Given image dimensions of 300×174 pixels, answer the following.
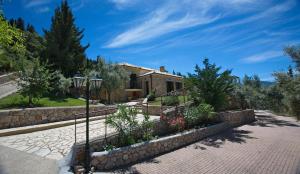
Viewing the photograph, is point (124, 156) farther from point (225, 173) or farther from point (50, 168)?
point (225, 173)

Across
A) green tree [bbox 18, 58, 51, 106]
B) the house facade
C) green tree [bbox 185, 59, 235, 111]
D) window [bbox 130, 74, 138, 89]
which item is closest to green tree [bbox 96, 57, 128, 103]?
the house facade

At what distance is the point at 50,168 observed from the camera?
5.13 meters

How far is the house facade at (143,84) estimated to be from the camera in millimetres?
25234

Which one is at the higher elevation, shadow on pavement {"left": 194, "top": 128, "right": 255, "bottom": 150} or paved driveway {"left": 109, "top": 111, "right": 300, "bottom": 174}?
shadow on pavement {"left": 194, "top": 128, "right": 255, "bottom": 150}

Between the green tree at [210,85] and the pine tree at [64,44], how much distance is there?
586 inches

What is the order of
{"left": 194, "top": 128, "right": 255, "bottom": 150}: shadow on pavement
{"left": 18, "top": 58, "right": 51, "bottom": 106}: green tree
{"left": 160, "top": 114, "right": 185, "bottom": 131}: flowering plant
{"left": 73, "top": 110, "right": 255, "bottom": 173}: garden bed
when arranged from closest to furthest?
{"left": 73, "top": 110, "right": 255, "bottom": 173}: garden bed, {"left": 194, "top": 128, "right": 255, "bottom": 150}: shadow on pavement, {"left": 160, "top": 114, "right": 185, "bottom": 131}: flowering plant, {"left": 18, "top": 58, "right": 51, "bottom": 106}: green tree

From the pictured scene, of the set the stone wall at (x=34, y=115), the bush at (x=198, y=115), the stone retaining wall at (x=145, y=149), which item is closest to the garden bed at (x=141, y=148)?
the stone retaining wall at (x=145, y=149)

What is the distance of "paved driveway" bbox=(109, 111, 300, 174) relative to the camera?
5805mm

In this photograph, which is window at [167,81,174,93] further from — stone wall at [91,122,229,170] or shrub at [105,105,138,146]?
shrub at [105,105,138,146]

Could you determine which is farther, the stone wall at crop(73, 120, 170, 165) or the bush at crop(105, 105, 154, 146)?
the bush at crop(105, 105, 154, 146)

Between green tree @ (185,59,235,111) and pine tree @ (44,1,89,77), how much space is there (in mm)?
14887

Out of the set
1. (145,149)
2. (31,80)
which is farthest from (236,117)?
(31,80)

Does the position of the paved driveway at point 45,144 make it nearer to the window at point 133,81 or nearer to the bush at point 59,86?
the bush at point 59,86

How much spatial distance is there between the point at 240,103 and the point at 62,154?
609 inches
